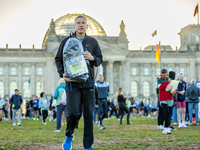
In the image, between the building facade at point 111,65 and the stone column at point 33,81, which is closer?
the building facade at point 111,65

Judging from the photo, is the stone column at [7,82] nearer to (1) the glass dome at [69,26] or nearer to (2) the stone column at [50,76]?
(2) the stone column at [50,76]

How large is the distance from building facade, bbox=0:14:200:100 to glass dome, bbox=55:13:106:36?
10974mm

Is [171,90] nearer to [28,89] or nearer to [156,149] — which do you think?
[156,149]

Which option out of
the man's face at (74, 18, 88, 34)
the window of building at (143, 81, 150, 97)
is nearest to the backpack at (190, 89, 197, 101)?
the man's face at (74, 18, 88, 34)

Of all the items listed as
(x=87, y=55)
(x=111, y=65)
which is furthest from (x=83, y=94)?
(x=111, y=65)

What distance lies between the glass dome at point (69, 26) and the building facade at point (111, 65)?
36.0 ft

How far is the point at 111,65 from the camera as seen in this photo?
7319cm

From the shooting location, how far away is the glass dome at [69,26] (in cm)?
8762

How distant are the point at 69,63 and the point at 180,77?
11.3 meters

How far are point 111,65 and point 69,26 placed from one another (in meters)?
19.6

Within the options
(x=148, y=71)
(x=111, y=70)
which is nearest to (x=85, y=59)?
(x=111, y=70)

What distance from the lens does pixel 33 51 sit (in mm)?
73625

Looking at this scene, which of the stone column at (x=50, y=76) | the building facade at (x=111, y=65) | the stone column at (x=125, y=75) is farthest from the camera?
the stone column at (x=125, y=75)

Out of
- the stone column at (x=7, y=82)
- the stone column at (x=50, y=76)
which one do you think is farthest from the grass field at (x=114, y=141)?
the stone column at (x=7, y=82)
